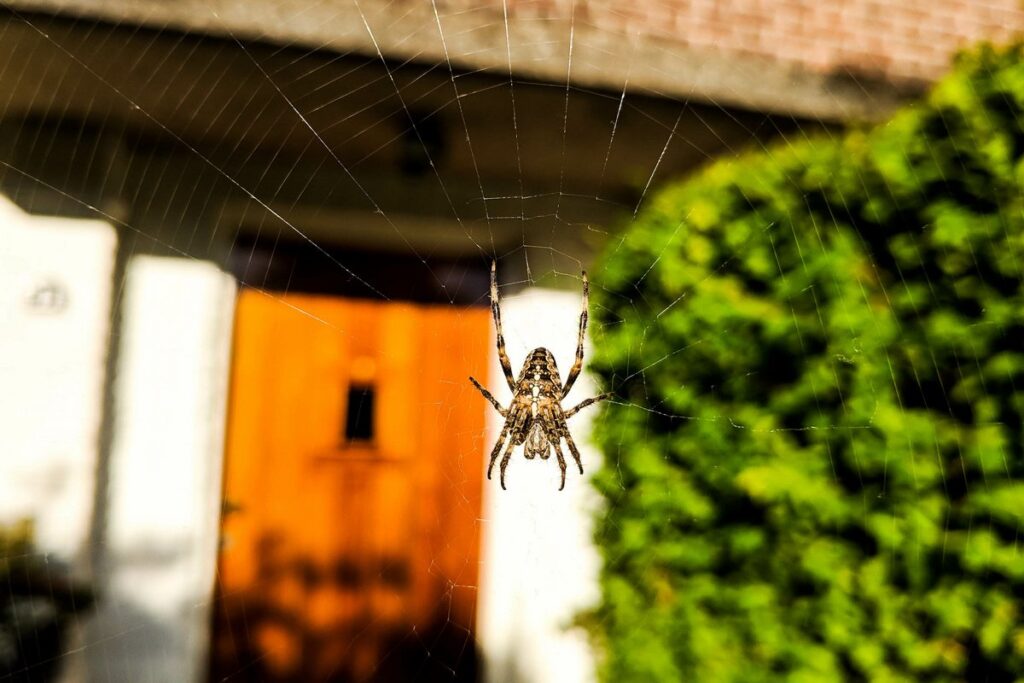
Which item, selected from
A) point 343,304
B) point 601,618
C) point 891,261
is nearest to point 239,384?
point 343,304

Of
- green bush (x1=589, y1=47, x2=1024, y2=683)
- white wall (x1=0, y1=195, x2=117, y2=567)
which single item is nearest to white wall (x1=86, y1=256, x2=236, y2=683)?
white wall (x1=0, y1=195, x2=117, y2=567)

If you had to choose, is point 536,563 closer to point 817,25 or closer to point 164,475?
point 164,475

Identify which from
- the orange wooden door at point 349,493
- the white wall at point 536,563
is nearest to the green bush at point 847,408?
the white wall at point 536,563

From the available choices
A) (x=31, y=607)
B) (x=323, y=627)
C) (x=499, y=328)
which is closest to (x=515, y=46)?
(x=499, y=328)

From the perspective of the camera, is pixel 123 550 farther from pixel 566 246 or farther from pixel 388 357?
pixel 566 246

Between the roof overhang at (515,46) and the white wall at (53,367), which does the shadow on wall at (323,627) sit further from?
the roof overhang at (515,46)

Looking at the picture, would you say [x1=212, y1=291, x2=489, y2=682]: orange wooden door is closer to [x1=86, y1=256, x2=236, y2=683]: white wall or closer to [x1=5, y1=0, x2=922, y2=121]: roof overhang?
[x1=86, y1=256, x2=236, y2=683]: white wall
